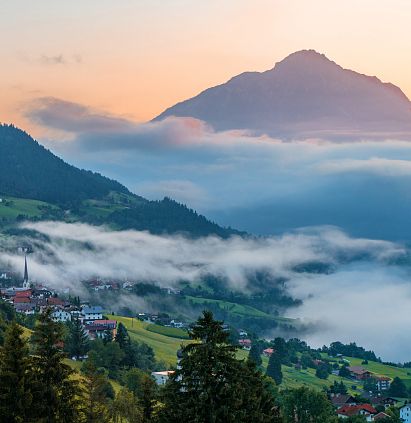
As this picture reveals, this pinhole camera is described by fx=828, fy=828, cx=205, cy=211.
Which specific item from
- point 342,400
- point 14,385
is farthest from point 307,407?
point 14,385

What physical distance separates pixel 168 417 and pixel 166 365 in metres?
119

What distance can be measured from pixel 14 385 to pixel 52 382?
1.98 meters

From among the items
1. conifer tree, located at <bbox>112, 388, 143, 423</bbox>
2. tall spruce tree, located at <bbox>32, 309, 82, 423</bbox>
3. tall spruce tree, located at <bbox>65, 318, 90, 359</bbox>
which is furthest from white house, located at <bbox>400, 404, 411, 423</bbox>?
tall spruce tree, located at <bbox>32, 309, 82, 423</bbox>

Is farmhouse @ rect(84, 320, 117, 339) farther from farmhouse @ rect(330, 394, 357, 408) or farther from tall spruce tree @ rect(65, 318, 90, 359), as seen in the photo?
tall spruce tree @ rect(65, 318, 90, 359)

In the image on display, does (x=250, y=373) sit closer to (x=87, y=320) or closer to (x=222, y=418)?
(x=222, y=418)

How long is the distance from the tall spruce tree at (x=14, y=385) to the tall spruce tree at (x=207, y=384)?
6410 millimetres

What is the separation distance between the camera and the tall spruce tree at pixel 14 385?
36281 millimetres

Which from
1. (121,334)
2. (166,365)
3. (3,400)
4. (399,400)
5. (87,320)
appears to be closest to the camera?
(3,400)

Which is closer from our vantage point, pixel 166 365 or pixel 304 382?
pixel 166 365

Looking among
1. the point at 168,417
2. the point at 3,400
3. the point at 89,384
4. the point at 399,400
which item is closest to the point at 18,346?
the point at 3,400

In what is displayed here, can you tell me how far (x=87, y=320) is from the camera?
192 m

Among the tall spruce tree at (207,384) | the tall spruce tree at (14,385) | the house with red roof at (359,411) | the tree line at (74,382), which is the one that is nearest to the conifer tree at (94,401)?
the tree line at (74,382)

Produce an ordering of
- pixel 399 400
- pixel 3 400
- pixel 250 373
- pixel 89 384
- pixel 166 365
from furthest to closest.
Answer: pixel 399 400 < pixel 166 365 < pixel 89 384 < pixel 250 373 < pixel 3 400

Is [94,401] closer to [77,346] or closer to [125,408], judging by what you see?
[125,408]
